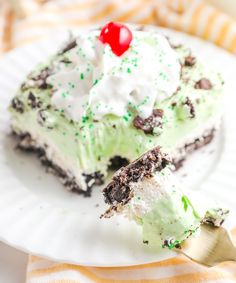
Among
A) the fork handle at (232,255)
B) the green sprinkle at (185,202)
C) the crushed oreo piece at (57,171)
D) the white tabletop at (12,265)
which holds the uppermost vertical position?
the green sprinkle at (185,202)

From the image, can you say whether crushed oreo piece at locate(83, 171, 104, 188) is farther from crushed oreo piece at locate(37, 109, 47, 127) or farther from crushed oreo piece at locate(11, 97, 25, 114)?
crushed oreo piece at locate(11, 97, 25, 114)

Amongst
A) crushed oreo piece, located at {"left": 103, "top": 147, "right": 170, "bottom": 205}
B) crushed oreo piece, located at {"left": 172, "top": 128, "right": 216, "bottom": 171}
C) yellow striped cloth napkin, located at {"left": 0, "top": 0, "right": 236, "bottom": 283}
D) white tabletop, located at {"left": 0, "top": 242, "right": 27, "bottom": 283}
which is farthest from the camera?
yellow striped cloth napkin, located at {"left": 0, "top": 0, "right": 236, "bottom": 283}

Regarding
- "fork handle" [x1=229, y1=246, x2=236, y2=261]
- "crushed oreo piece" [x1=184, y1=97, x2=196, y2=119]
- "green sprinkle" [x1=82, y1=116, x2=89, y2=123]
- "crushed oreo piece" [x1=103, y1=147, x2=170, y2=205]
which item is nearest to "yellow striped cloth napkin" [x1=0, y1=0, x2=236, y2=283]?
"crushed oreo piece" [x1=184, y1=97, x2=196, y2=119]

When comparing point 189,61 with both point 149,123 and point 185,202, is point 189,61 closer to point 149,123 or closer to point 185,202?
point 149,123

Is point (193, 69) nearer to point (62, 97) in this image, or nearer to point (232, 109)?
point (232, 109)

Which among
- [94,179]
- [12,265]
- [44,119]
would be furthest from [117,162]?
[12,265]

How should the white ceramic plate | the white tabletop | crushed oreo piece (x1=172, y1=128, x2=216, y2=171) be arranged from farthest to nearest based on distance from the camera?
crushed oreo piece (x1=172, y1=128, x2=216, y2=171) → the white tabletop → the white ceramic plate

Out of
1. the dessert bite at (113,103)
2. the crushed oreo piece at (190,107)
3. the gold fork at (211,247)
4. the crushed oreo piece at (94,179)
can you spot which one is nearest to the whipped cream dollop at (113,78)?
the dessert bite at (113,103)

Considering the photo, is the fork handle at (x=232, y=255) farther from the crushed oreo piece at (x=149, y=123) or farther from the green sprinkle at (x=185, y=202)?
the crushed oreo piece at (x=149, y=123)
